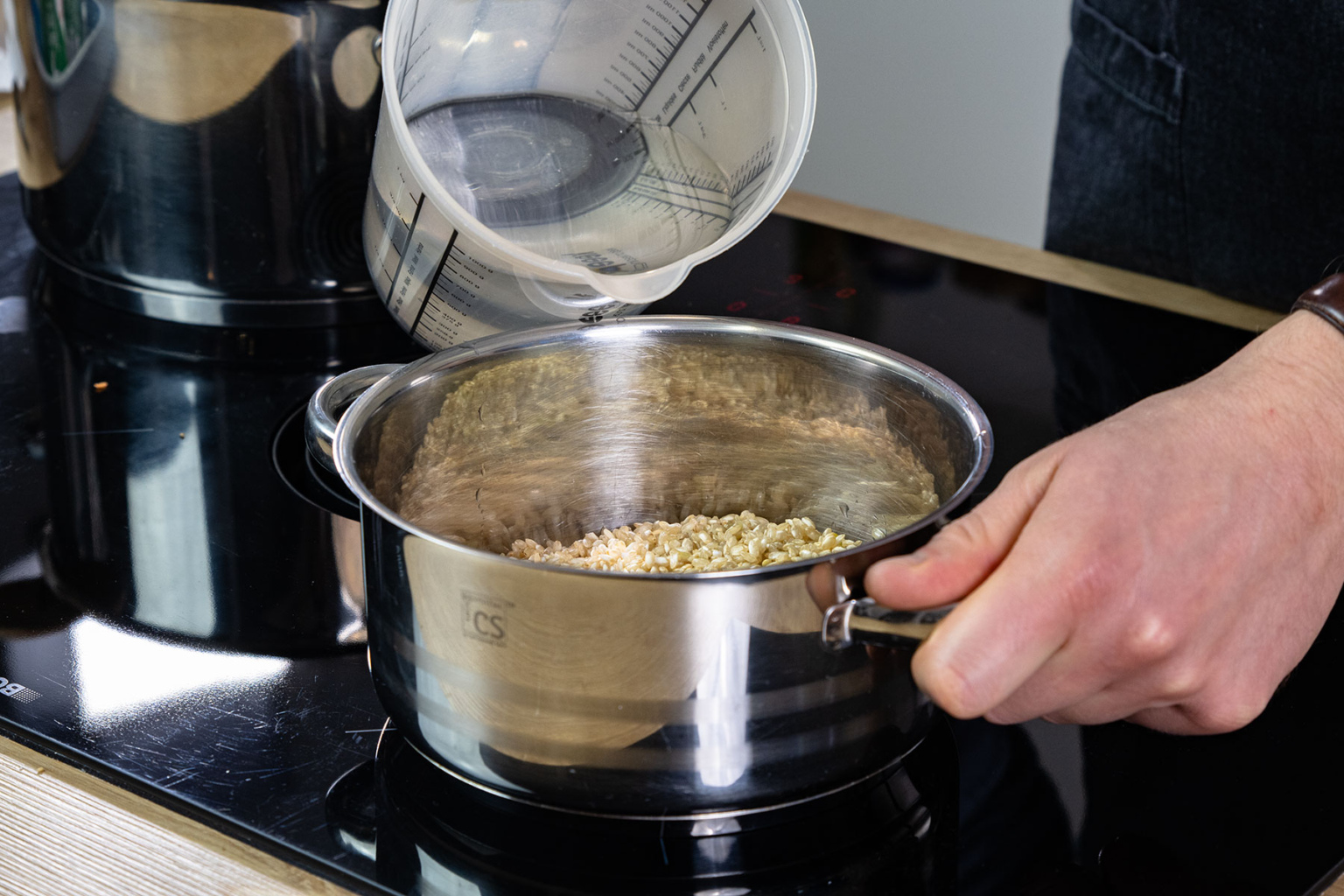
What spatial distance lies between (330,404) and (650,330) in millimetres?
149

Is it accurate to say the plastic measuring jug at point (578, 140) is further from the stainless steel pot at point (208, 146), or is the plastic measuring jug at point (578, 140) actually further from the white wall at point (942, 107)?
the white wall at point (942, 107)

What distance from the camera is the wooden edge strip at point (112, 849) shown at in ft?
1.44

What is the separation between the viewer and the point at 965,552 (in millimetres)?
417

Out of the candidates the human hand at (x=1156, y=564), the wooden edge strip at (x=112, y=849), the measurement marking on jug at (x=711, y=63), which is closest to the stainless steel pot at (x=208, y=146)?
the measurement marking on jug at (x=711, y=63)

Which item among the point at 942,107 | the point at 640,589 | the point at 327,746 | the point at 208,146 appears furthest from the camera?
the point at 942,107

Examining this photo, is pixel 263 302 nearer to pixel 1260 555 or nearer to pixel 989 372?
pixel 989 372

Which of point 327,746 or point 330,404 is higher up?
point 330,404

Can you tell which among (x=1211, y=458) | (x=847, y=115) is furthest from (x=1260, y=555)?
(x=847, y=115)

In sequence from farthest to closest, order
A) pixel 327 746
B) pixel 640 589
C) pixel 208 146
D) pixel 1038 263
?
1. pixel 1038 263
2. pixel 208 146
3. pixel 327 746
4. pixel 640 589

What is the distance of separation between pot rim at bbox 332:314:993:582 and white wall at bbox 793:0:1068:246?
164cm

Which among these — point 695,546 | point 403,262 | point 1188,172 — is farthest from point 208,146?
point 1188,172

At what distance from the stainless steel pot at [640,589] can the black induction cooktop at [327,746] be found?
0.02 m

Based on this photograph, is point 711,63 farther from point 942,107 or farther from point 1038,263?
point 942,107

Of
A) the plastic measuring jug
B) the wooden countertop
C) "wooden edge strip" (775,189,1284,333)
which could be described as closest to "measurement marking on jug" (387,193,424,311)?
the plastic measuring jug
